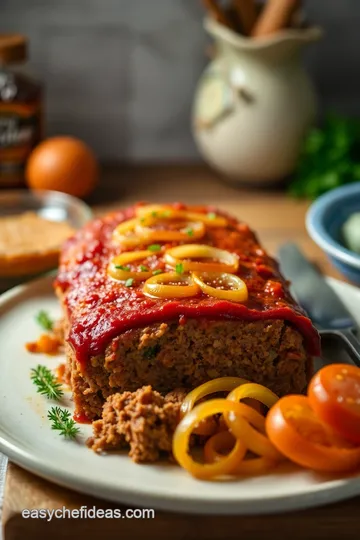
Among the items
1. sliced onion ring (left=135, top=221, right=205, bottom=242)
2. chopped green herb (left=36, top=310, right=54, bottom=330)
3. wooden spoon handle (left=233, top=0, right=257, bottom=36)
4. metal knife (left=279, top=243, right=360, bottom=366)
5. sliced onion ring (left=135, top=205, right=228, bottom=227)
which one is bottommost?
chopped green herb (left=36, top=310, right=54, bottom=330)

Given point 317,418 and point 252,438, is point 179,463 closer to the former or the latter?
point 252,438

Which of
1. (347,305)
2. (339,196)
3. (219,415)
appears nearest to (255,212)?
(339,196)

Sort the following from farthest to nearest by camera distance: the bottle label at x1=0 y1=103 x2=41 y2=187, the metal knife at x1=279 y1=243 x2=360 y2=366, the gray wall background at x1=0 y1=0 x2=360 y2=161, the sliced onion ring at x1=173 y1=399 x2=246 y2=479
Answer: the gray wall background at x1=0 y1=0 x2=360 y2=161, the bottle label at x1=0 y1=103 x2=41 y2=187, the metal knife at x1=279 y1=243 x2=360 y2=366, the sliced onion ring at x1=173 y1=399 x2=246 y2=479

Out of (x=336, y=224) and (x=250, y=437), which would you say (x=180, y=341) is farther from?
(x=336, y=224)

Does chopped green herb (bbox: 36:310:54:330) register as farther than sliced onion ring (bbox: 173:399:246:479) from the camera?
Yes

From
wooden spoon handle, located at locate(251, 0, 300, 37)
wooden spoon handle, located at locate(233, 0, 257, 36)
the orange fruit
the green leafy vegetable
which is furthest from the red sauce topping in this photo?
wooden spoon handle, located at locate(233, 0, 257, 36)

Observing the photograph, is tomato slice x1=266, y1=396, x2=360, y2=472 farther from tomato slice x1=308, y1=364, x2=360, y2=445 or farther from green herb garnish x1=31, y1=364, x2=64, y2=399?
green herb garnish x1=31, y1=364, x2=64, y2=399

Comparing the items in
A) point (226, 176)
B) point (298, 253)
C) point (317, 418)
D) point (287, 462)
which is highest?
point (317, 418)

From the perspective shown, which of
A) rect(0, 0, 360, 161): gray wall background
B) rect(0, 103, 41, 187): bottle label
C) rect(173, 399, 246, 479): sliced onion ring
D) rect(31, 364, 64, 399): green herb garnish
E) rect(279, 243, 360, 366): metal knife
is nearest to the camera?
rect(173, 399, 246, 479): sliced onion ring
